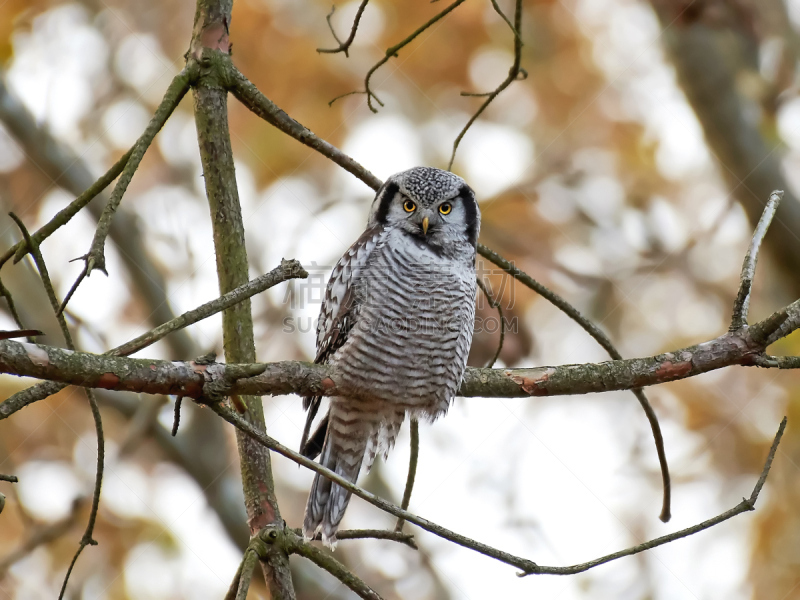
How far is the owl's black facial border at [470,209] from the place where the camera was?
4.38 meters

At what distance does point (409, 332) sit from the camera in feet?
12.6

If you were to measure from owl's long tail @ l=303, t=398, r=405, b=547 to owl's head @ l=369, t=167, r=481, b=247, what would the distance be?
1031 mm

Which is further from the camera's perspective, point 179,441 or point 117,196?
point 179,441

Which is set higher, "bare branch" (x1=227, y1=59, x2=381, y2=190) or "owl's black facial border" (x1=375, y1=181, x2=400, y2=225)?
"owl's black facial border" (x1=375, y1=181, x2=400, y2=225)

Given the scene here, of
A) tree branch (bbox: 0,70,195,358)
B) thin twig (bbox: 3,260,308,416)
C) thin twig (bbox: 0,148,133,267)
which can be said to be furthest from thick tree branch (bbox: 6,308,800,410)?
tree branch (bbox: 0,70,195,358)

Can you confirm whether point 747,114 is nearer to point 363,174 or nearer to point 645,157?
point 645,157

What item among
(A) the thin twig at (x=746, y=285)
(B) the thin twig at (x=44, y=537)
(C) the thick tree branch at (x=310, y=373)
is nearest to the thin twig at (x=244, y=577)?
(C) the thick tree branch at (x=310, y=373)

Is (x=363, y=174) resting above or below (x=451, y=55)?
below

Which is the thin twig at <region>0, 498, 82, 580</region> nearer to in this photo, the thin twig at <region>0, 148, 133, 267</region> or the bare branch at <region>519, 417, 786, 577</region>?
the thin twig at <region>0, 148, 133, 267</region>

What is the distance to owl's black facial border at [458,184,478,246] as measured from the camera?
438cm

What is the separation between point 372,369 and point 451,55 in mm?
5717

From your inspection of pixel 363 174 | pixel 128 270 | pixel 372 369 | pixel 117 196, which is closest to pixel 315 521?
pixel 372 369

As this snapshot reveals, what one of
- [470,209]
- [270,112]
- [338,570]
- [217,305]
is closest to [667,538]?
[338,570]

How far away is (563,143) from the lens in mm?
9055
